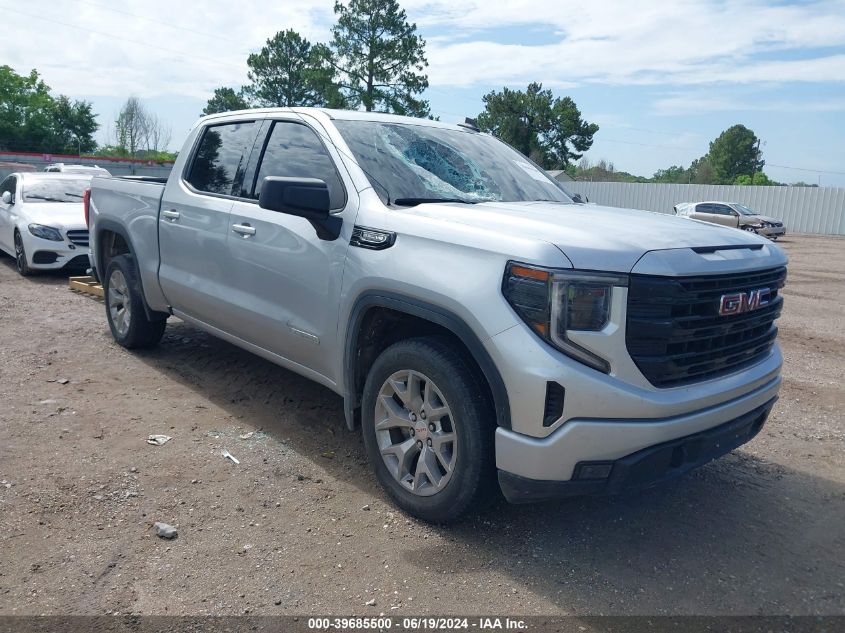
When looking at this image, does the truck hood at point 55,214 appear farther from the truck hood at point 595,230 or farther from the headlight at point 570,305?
the headlight at point 570,305

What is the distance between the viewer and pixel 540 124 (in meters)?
70.2

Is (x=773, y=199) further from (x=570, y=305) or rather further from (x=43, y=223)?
(x=570, y=305)

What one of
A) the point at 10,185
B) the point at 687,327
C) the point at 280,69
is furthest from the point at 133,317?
the point at 280,69

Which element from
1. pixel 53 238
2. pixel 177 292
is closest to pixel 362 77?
pixel 53 238

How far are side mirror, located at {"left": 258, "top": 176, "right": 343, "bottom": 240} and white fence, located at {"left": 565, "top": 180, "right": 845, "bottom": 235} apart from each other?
38.7 m

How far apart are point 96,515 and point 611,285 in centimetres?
264

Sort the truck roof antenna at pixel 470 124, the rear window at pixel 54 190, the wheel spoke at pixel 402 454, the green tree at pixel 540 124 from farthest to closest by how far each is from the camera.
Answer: the green tree at pixel 540 124
the rear window at pixel 54 190
the truck roof antenna at pixel 470 124
the wheel spoke at pixel 402 454

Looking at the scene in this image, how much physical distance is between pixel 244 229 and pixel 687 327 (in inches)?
106

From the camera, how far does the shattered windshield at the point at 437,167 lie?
12.7 ft

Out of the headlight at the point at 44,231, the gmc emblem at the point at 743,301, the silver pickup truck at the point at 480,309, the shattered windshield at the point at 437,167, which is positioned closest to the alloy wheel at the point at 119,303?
the silver pickup truck at the point at 480,309

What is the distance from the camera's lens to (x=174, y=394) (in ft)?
17.3

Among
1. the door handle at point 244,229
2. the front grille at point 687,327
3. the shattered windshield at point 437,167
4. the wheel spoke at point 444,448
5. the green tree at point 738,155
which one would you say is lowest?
the wheel spoke at point 444,448

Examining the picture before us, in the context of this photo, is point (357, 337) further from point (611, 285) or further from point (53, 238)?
point (53, 238)

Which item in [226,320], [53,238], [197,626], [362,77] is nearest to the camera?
[197,626]
